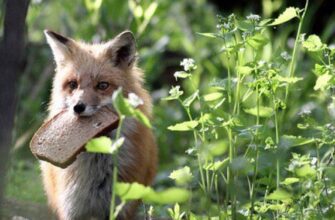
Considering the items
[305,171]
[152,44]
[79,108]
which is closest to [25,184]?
[79,108]

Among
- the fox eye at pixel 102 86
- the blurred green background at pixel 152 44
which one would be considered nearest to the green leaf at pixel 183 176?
the fox eye at pixel 102 86

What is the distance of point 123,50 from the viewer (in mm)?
5688

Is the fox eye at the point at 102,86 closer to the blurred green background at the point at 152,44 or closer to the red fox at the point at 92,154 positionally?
the red fox at the point at 92,154

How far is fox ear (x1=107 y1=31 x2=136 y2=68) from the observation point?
5664mm

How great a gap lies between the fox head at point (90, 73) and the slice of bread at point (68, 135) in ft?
0.28

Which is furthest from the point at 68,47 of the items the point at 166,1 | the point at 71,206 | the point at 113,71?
the point at 166,1

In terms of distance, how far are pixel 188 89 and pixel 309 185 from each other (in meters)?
6.40

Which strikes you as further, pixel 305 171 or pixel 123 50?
pixel 123 50

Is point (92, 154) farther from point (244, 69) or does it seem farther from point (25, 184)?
point (25, 184)

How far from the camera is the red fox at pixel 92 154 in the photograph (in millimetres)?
5254

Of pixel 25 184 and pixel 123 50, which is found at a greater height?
pixel 123 50

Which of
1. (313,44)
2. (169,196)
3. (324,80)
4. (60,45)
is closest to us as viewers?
(169,196)

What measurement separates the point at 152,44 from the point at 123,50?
556 cm

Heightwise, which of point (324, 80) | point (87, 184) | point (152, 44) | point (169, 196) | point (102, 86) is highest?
point (152, 44)
